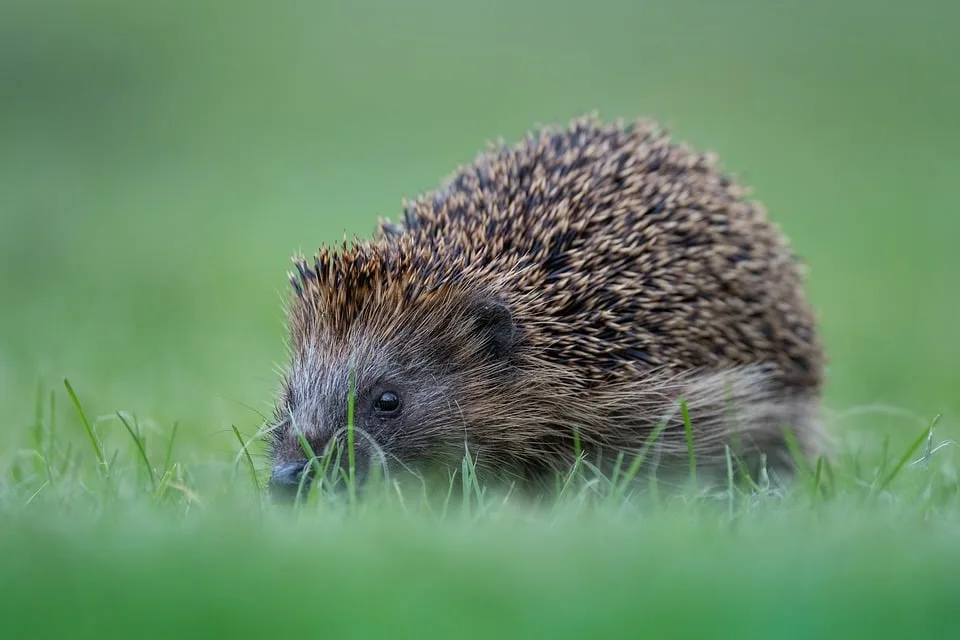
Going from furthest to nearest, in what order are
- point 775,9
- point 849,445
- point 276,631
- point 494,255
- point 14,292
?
point 775,9 → point 14,292 → point 849,445 → point 494,255 → point 276,631

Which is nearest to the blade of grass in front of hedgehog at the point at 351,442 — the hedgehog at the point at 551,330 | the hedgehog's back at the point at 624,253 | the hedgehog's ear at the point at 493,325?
the hedgehog at the point at 551,330

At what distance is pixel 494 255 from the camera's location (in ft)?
20.3

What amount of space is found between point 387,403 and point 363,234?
10.3 meters

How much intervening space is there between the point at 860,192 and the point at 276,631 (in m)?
16.5

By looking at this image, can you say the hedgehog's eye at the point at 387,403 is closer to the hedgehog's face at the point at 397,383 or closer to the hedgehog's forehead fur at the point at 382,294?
the hedgehog's face at the point at 397,383

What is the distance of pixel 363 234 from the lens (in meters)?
15.9

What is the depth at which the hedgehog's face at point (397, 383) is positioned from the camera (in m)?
5.47

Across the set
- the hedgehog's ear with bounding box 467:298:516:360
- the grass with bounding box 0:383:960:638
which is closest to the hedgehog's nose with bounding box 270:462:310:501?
the grass with bounding box 0:383:960:638

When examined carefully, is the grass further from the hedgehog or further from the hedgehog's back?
the hedgehog's back

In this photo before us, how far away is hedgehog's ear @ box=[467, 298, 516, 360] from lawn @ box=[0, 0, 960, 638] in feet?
2.38

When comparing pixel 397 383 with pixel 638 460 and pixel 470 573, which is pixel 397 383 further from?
pixel 470 573

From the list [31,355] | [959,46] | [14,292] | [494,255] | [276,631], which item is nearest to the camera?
[276,631]

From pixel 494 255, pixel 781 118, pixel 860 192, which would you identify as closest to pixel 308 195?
pixel 860 192

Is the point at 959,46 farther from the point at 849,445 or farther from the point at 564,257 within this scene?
the point at 564,257
